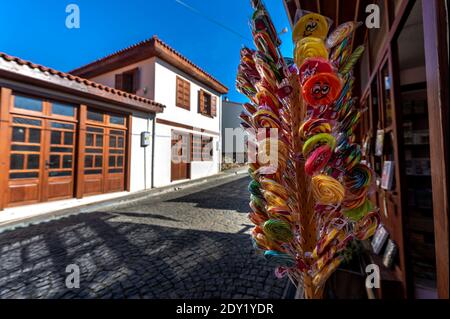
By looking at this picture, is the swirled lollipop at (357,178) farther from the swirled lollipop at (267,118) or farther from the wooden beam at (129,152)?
the wooden beam at (129,152)

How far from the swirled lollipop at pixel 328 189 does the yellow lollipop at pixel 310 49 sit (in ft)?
1.79

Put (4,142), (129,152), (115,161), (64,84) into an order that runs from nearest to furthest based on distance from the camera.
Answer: (4,142) < (64,84) < (115,161) < (129,152)

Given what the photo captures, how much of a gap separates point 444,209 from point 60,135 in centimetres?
743

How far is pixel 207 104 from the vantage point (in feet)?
39.2

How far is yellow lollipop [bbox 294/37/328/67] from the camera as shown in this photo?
875mm

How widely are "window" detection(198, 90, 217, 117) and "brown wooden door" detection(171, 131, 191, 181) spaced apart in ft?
6.94

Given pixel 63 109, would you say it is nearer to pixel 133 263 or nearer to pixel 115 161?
pixel 115 161

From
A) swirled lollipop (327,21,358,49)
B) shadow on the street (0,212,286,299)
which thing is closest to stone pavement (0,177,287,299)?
shadow on the street (0,212,286,299)

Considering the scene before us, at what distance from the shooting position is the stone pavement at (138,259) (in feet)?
6.67

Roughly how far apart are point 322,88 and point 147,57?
916 cm

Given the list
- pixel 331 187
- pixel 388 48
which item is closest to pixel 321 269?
pixel 331 187

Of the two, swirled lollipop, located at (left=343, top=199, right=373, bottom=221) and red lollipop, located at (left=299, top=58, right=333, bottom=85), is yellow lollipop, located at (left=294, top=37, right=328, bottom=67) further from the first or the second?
swirled lollipop, located at (left=343, top=199, right=373, bottom=221)

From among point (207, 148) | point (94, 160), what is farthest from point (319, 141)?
point (207, 148)

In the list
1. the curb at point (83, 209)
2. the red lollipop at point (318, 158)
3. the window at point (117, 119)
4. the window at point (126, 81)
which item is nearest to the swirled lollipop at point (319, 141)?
the red lollipop at point (318, 158)
